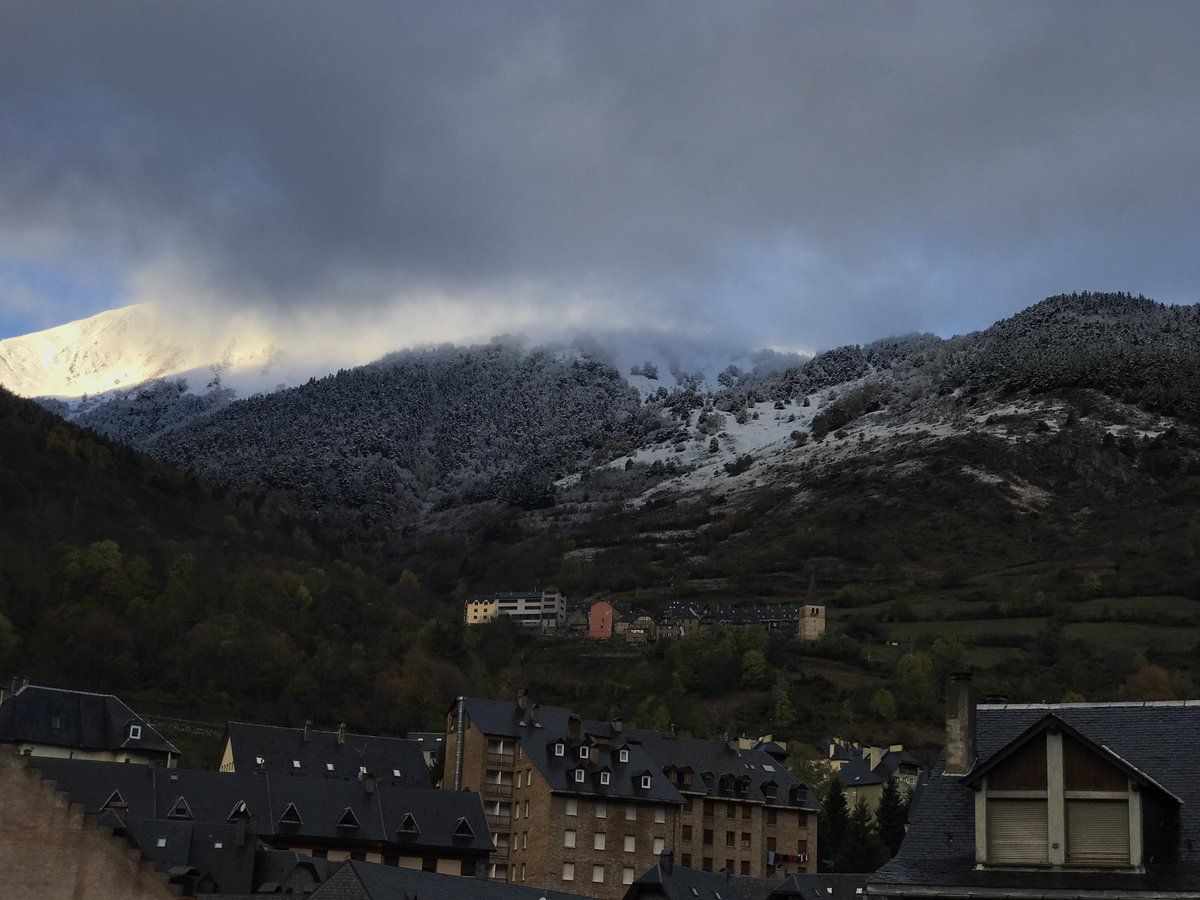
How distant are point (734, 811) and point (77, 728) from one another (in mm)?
43822

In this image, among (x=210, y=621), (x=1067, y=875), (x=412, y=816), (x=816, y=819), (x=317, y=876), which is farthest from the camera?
(x=210, y=621)

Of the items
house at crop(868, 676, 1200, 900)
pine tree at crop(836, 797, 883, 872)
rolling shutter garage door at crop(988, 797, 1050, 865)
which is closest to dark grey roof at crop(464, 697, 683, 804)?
pine tree at crop(836, 797, 883, 872)

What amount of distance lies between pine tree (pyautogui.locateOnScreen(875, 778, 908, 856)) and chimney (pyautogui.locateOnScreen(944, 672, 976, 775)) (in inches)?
3308

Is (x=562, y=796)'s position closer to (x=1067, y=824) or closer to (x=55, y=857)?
(x=1067, y=824)

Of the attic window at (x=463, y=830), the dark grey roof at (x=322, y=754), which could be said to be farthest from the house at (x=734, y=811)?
the attic window at (x=463, y=830)

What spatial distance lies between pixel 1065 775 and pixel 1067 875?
1.49m

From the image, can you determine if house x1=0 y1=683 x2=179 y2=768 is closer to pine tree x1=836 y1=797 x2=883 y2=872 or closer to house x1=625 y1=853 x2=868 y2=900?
house x1=625 y1=853 x2=868 y2=900

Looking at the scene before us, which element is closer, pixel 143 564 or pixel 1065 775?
pixel 1065 775

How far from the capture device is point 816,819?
11394 centimetres

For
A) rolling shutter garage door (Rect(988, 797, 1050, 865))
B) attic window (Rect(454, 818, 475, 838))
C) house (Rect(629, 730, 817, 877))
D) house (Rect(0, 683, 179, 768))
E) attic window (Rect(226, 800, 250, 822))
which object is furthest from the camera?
house (Rect(629, 730, 817, 877))

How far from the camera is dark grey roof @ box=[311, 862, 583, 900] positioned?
52.7m

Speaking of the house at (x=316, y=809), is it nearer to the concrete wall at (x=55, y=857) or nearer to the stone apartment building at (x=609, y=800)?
the stone apartment building at (x=609, y=800)

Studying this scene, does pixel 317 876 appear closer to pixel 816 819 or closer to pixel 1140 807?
pixel 1140 807

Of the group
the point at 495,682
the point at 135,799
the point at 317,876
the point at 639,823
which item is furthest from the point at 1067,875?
the point at 495,682
